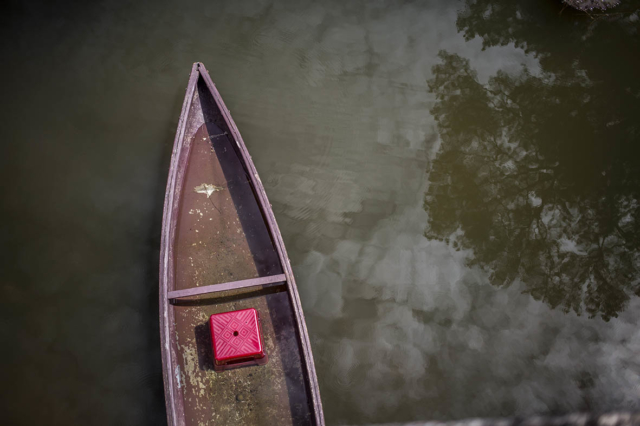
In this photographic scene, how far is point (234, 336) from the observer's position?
276cm

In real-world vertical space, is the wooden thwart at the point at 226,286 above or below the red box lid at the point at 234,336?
above

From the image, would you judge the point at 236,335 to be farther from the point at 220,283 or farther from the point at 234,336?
the point at 220,283

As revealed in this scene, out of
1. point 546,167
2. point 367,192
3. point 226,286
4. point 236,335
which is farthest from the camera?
point 546,167

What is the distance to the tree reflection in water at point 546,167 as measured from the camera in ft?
12.1

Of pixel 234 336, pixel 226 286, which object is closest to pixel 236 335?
pixel 234 336

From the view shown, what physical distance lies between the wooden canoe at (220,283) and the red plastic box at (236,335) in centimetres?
18

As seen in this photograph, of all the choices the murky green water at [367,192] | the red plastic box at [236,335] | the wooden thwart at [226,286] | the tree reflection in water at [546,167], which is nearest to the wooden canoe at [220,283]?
the wooden thwart at [226,286]

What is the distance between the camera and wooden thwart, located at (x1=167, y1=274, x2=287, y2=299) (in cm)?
289

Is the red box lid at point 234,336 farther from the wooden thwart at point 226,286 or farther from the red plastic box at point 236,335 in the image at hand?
the wooden thwart at point 226,286

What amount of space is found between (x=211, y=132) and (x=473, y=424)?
10.6 feet

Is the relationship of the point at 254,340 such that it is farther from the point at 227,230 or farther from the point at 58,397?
the point at 58,397

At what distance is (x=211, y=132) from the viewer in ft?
11.3

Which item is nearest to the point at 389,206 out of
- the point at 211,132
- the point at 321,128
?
the point at 321,128

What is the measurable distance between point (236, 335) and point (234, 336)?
15 mm
